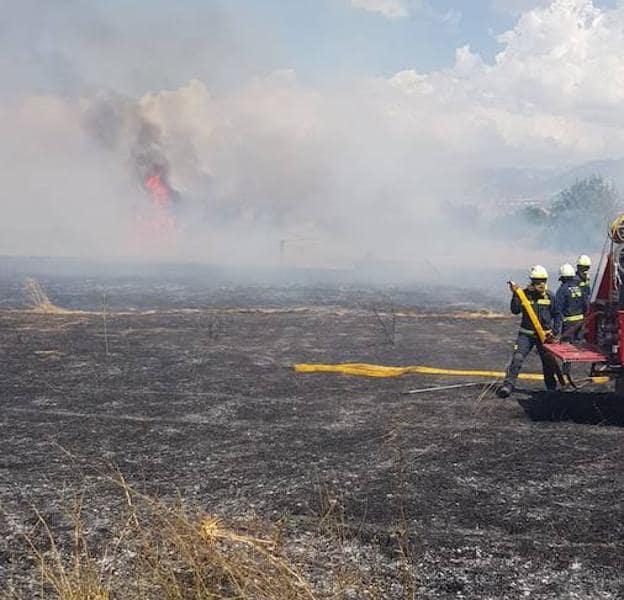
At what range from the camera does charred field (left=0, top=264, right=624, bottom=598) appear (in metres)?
4.82

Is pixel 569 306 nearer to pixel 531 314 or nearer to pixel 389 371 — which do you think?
pixel 531 314

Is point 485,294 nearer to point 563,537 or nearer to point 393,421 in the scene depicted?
point 393,421

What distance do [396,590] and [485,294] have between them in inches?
885

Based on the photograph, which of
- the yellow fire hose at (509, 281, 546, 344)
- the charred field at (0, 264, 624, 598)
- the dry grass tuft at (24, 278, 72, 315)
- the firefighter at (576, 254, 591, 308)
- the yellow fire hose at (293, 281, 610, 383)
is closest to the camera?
the charred field at (0, 264, 624, 598)

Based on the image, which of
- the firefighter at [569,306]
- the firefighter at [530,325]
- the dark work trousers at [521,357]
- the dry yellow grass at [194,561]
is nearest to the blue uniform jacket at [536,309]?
the firefighter at [530,325]

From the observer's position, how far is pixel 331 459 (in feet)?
22.8

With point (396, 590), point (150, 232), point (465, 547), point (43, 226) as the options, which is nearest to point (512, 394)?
point (465, 547)

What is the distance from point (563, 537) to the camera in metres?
5.16

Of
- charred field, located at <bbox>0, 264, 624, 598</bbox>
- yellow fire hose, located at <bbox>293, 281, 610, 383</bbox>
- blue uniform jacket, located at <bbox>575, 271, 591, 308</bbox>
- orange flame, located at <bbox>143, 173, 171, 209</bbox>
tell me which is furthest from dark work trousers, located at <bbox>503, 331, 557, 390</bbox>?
orange flame, located at <bbox>143, 173, 171, 209</bbox>

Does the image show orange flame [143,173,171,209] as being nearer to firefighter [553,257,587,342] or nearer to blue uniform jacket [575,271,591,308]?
blue uniform jacket [575,271,591,308]

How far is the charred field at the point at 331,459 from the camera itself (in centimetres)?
482

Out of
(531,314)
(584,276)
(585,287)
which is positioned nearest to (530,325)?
(531,314)

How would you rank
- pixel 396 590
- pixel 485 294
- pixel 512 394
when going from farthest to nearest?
pixel 485 294, pixel 512 394, pixel 396 590

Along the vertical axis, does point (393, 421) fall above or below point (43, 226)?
below
